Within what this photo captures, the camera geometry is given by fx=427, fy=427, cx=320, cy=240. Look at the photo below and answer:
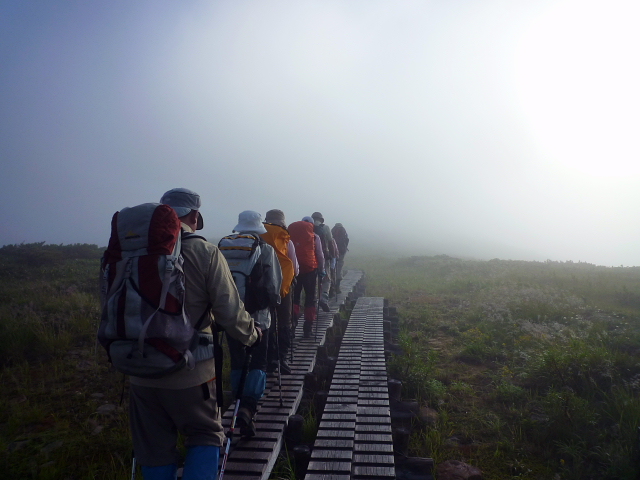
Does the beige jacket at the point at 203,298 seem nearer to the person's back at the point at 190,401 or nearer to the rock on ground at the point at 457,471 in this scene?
the person's back at the point at 190,401

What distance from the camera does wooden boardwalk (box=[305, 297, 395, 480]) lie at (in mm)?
3721

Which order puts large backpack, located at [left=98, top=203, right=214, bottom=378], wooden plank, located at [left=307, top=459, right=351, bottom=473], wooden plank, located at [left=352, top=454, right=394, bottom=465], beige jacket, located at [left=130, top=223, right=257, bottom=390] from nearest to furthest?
large backpack, located at [left=98, top=203, right=214, bottom=378] < beige jacket, located at [left=130, top=223, right=257, bottom=390] < wooden plank, located at [left=307, top=459, right=351, bottom=473] < wooden plank, located at [left=352, top=454, right=394, bottom=465]

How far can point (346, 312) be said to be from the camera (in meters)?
11.5

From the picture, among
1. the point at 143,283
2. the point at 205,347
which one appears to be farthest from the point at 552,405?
the point at 143,283

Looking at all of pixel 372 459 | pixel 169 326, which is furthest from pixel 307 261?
pixel 169 326

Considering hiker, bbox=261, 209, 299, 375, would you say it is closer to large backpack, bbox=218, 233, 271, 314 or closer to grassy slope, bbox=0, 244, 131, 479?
large backpack, bbox=218, 233, 271, 314

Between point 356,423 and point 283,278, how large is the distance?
2153 millimetres

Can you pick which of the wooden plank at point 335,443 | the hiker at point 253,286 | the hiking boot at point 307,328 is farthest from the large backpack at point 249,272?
the hiking boot at point 307,328

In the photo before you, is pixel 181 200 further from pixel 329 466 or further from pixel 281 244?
pixel 281 244

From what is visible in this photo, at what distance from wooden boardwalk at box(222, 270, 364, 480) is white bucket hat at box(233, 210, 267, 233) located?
2081 mm

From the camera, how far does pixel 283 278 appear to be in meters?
5.93

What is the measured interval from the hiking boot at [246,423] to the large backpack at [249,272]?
0.98m

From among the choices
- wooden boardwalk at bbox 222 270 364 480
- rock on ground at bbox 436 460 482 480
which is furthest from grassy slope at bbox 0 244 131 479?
rock on ground at bbox 436 460 482 480

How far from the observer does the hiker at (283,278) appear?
570 cm
